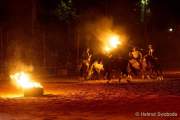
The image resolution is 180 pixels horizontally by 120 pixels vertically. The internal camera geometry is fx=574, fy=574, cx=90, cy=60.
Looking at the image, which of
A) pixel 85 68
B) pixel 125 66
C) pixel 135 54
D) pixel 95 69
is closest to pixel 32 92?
pixel 125 66

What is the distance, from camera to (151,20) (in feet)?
215

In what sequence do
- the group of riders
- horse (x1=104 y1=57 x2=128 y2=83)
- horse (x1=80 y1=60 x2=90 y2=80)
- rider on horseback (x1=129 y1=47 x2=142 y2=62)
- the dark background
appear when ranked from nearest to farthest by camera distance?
horse (x1=104 y1=57 x2=128 y2=83), the group of riders, rider on horseback (x1=129 y1=47 x2=142 y2=62), horse (x1=80 y1=60 x2=90 y2=80), the dark background

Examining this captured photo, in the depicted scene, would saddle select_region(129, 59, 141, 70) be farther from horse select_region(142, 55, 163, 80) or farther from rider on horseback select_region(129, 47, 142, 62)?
horse select_region(142, 55, 163, 80)

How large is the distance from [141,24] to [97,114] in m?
48.1

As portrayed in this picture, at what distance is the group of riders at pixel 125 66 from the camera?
101 feet

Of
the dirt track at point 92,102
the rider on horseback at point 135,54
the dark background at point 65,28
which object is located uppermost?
the dark background at point 65,28

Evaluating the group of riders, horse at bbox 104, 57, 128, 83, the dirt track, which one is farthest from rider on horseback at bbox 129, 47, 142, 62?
the dirt track

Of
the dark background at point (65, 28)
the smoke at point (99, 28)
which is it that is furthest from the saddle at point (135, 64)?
the smoke at point (99, 28)

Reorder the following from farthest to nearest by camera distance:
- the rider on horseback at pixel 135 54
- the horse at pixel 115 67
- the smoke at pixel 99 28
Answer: the smoke at pixel 99 28
the rider on horseback at pixel 135 54
the horse at pixel 115 67

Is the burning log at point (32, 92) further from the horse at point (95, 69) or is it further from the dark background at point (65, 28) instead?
the dark background at point (65, 28)

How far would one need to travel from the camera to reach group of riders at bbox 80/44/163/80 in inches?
1211

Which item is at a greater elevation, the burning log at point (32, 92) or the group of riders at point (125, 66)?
the group of riders at point (125, 66)

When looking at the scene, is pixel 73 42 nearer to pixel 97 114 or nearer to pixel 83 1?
pixel 83 1

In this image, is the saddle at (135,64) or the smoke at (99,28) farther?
the smoke at (99,28)
